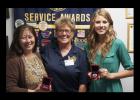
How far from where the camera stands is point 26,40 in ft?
11.0

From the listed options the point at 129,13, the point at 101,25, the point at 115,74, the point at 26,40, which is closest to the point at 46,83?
the point at 26,40

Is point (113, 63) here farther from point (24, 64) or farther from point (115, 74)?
point (24, 64)

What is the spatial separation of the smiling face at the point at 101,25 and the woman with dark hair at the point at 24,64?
663 mm

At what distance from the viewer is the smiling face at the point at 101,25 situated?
131 inches

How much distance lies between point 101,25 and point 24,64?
35.9 inches

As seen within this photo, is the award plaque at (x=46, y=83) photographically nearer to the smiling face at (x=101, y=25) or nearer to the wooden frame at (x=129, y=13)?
the smiling face at (x=101, y=25)

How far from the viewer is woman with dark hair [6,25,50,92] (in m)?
3.34

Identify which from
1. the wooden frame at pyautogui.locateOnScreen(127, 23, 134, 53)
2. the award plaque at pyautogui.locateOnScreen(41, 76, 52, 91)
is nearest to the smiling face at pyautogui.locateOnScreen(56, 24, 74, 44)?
the award plaque at pyautogui.locateOnScreen(41, 76, 52, 91)

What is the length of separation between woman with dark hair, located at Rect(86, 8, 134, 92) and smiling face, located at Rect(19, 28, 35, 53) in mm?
594

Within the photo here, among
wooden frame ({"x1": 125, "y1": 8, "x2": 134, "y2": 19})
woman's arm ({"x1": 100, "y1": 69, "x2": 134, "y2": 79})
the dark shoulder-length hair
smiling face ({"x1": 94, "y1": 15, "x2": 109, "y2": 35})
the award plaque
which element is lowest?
the award plaque

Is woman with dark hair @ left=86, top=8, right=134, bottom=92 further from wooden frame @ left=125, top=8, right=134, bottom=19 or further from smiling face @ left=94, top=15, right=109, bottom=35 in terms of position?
wooden frame @ left=125, top=8, right=134, bottom=19
